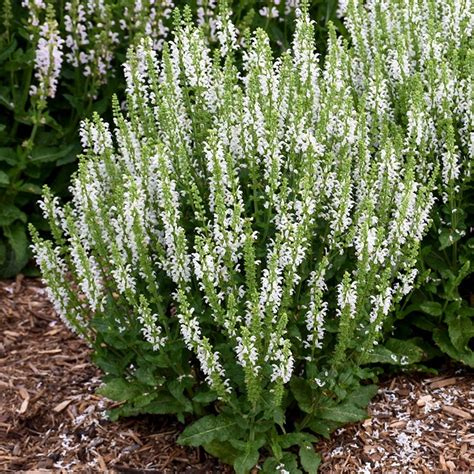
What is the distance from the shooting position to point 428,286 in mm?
4020

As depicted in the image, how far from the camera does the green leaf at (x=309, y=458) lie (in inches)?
141

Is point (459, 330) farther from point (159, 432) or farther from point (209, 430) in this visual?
point (159, 432)

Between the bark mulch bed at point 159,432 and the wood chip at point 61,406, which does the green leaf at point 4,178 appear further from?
the wood chip at point 61,406

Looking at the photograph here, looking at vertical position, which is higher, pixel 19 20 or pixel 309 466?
pixel 19 20

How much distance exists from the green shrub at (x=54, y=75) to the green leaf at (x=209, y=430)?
2397mm

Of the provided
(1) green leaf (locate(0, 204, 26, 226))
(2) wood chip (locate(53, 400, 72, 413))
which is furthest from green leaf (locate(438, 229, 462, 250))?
(1) green leaf (locate(0, 204, 26, 226))

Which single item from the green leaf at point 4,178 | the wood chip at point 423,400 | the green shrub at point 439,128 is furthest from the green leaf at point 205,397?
the green leaf at point 4,178

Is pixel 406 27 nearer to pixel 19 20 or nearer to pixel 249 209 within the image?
pixel 249 209

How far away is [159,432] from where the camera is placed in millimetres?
4031

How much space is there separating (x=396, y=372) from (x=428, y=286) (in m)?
0.52

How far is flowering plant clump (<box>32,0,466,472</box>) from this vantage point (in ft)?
10.9

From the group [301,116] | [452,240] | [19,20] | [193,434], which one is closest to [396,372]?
[452,240]

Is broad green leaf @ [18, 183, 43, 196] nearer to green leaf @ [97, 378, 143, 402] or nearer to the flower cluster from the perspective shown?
the flower cluster

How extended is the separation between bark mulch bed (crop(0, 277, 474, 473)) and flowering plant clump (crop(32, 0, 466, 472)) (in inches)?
7.4
